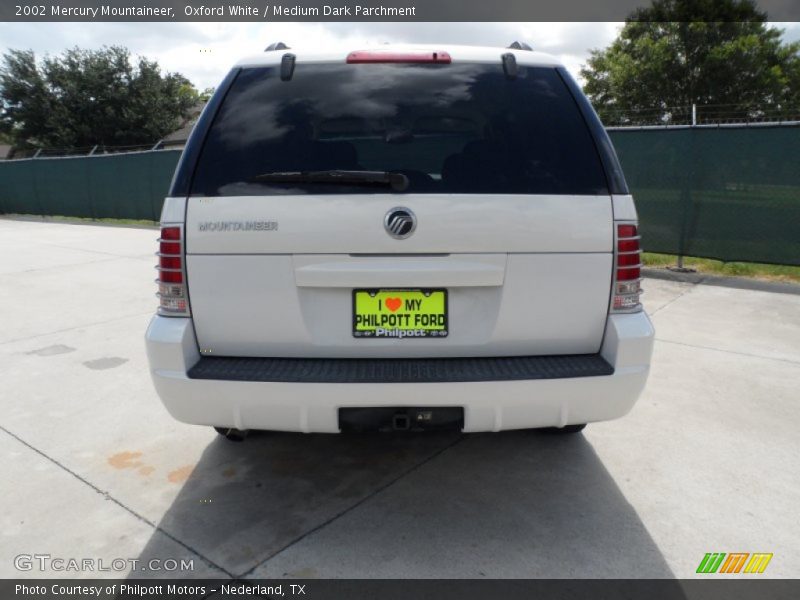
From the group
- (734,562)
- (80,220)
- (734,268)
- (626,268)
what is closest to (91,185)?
(80,220)

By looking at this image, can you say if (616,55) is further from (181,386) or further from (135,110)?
(181,386)

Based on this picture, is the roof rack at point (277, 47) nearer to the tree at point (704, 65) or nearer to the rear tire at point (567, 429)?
the rear tire at point (567, 429)

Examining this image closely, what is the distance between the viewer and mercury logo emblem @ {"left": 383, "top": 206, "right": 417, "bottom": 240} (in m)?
2.29

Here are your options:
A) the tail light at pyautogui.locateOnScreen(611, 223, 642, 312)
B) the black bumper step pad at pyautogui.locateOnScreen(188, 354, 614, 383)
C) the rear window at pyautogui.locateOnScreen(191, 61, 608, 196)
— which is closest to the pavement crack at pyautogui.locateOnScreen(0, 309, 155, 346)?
the black bumper step pad at pyautogui.locateOnScreen(188, 354, 614, 383)

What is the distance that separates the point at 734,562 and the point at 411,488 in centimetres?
139

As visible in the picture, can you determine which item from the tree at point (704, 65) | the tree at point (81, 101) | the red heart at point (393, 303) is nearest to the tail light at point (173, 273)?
the red heart at point (393, 303)

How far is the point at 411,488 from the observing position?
9.59 feet

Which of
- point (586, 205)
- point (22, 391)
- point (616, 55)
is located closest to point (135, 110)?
point (616, 55)

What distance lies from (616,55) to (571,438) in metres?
35.8

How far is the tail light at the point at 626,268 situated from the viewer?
2395 mm

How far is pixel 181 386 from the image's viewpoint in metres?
2.35

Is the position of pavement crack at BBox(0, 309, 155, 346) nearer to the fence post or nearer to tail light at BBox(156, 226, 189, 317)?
tail light at BBox(156, 226, 189, 317)

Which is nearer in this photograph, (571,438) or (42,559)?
(42,559)

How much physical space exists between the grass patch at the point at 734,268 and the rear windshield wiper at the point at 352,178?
716 cm
